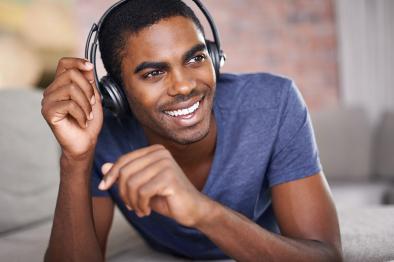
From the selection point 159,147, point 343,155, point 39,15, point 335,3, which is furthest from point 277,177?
point 335,3

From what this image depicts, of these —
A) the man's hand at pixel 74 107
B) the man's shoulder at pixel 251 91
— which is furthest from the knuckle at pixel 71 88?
the man's shoulder at pixel 251 91

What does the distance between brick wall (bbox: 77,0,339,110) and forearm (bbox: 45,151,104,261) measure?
314 cm

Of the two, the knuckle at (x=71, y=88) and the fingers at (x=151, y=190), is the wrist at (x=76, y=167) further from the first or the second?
the fingers at (x=151, y=190)

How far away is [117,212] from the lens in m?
2.23

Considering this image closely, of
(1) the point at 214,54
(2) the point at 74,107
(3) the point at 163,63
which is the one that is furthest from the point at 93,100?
(1) the point at 214,54

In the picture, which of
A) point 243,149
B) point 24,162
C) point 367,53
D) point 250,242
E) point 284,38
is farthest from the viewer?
point 284,38

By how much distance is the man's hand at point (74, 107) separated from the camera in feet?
3.80

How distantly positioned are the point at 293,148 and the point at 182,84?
0.32 metres

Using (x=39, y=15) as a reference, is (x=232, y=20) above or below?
below

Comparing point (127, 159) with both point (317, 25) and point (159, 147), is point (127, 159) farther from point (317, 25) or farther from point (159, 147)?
point (317, 25)

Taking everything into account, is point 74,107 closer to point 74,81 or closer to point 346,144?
point 74,81

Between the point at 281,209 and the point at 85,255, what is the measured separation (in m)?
0.48

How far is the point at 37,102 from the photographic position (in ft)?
7.06

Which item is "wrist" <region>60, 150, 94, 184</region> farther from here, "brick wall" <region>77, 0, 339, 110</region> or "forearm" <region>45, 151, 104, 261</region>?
"brick wall" <region>77, 0, 339, 110</region>
